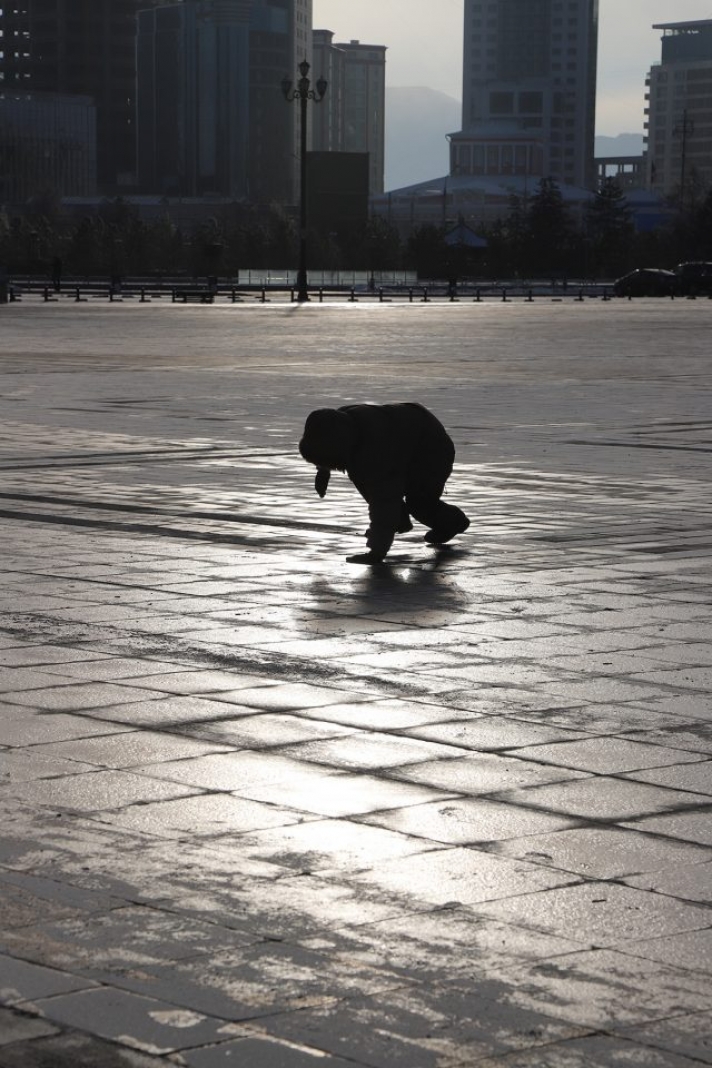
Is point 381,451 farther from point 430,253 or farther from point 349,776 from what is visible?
point 430,253

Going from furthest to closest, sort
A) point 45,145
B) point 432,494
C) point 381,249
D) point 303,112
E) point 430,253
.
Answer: point 45,145
point 381,249
point 430,253
point 303,112
point 432,494

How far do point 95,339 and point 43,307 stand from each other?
66.2ft

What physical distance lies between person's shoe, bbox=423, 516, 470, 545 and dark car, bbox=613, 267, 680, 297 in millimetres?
71128

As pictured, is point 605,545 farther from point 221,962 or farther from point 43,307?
point 43,307

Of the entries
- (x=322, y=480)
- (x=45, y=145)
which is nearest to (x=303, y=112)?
(x=322, y=480)

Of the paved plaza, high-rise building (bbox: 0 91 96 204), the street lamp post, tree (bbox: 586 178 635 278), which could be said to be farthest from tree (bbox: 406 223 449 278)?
the paved plaza

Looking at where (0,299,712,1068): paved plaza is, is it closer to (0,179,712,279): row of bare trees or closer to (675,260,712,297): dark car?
(675,260,712,297): dark car

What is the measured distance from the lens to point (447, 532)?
32.9 feet

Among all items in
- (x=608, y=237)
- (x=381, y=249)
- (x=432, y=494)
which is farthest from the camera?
(x=381, y=249)

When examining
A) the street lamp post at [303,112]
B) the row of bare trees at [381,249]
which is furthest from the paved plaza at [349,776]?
the row of bare trees at [381,249]

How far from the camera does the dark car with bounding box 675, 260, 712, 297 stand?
8131 centimetres

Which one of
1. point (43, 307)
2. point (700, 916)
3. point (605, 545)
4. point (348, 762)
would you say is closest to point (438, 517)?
point (605, 545)

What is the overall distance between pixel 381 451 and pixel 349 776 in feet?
Result: 13.7

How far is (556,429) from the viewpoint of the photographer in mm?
17344
